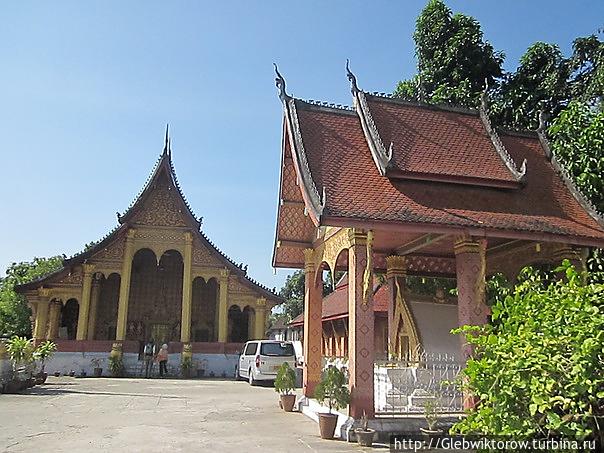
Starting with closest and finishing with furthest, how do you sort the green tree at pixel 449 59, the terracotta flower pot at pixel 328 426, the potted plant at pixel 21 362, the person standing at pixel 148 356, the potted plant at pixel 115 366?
1. the terracotta flower pot at pixel 328 426
2. the potted plant at pixel 21 362
3. the green tree at pixel 449 59
4. the potted plant at pixel 115 366
5. the person standing at pixel 148 356

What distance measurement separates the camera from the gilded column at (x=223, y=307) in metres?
24.2

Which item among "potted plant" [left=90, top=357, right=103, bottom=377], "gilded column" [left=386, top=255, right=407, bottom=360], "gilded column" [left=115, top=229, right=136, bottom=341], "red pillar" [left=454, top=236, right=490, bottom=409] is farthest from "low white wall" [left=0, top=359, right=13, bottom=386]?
"red pillar" [left=454, top=236, right=490, bottom=409]

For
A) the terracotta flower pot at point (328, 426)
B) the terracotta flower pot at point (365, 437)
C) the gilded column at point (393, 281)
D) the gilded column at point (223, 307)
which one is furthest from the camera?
the gilded column at point (223, 307)

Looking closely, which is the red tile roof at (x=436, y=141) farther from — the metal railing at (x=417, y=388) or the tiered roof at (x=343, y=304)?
the tiered roof at (x=343, y=304)

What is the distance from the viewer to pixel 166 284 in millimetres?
26344

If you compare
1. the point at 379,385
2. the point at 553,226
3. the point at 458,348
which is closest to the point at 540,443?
the point at 379,385

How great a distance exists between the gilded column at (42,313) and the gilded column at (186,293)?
19.3 feet

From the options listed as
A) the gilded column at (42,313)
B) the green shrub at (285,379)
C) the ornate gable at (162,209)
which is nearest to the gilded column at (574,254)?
the green shrub at (285,379)

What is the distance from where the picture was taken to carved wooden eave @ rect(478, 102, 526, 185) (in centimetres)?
979

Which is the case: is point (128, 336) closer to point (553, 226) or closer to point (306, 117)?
point (306, 117)

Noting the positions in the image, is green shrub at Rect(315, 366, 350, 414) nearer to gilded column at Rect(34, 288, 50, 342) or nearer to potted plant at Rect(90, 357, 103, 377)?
potted plant at Rect(90, 357, 103, 377)

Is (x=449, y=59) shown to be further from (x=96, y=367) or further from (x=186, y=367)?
(x=96, y=367)

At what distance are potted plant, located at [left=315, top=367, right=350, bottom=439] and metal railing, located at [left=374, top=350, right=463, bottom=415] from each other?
639 mm

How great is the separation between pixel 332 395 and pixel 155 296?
19.6 meters
